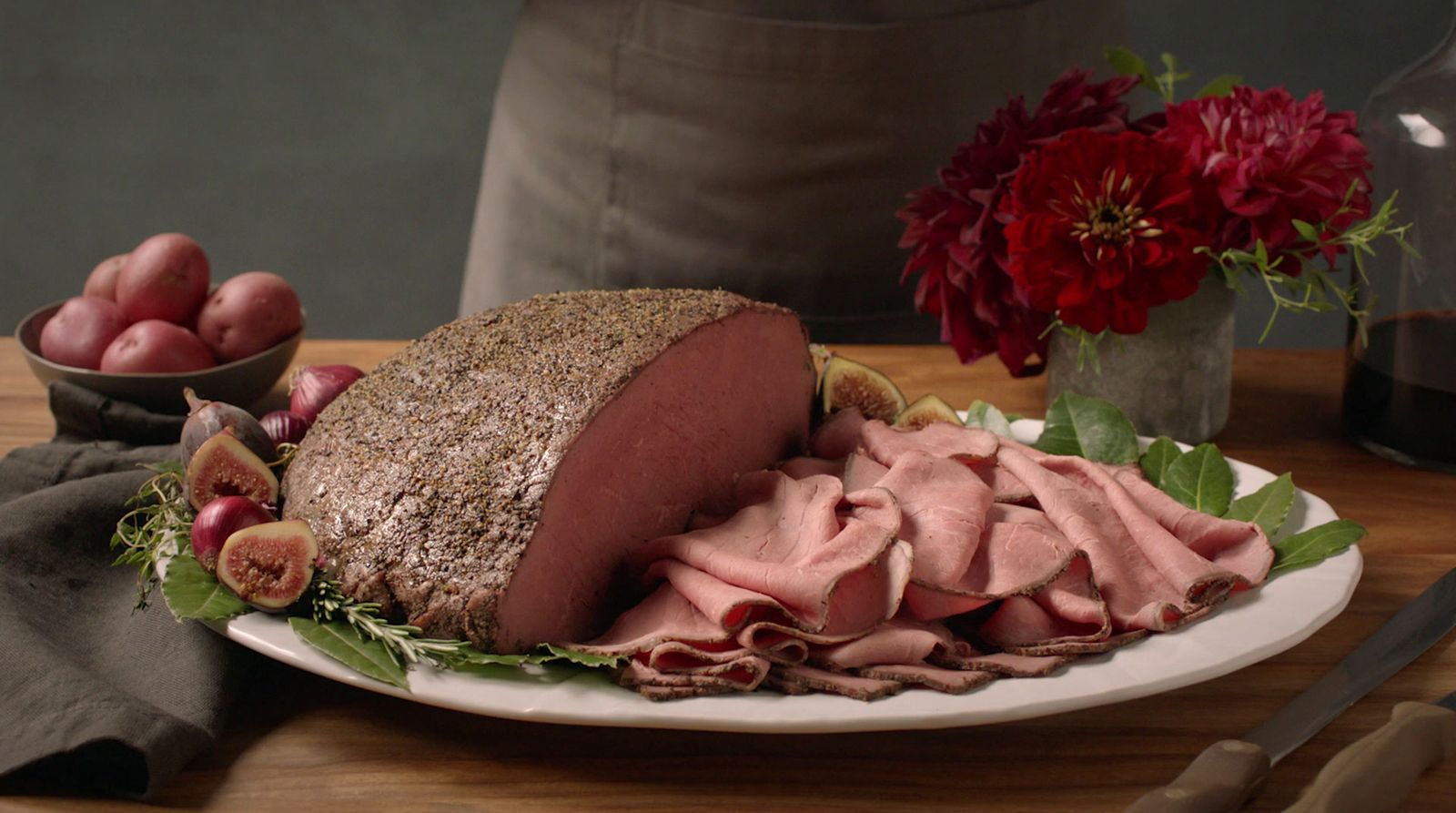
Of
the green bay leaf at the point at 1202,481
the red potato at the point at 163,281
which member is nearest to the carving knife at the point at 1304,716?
the green bay leaf at the point at 1202,481

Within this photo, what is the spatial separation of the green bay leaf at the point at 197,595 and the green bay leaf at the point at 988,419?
1028mm

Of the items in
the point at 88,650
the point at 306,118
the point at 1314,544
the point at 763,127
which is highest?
the point at 763,127

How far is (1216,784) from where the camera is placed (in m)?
1.08

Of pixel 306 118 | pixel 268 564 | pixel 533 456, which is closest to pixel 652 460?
pixel 533 456

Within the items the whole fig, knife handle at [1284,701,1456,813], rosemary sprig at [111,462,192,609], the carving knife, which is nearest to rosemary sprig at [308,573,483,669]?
rosemary sprig at [111,462,192,609]

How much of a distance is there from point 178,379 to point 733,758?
122cm

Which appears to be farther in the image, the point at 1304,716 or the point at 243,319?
the point at 243,319

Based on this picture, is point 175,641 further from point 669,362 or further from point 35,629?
point 669,362

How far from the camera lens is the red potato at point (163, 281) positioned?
2125mm

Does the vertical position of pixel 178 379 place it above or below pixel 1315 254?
below

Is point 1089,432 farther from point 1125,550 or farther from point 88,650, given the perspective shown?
point 88,650

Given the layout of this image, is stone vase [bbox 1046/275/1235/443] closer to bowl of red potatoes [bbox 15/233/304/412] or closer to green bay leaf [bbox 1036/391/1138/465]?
green bay leaf [bbox 1036/391/1138/465]

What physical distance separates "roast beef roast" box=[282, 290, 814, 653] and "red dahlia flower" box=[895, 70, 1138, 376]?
41 centimetres

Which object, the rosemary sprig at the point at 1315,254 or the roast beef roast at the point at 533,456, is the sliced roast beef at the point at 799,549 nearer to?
the roast beef roast at the point at 533,456
